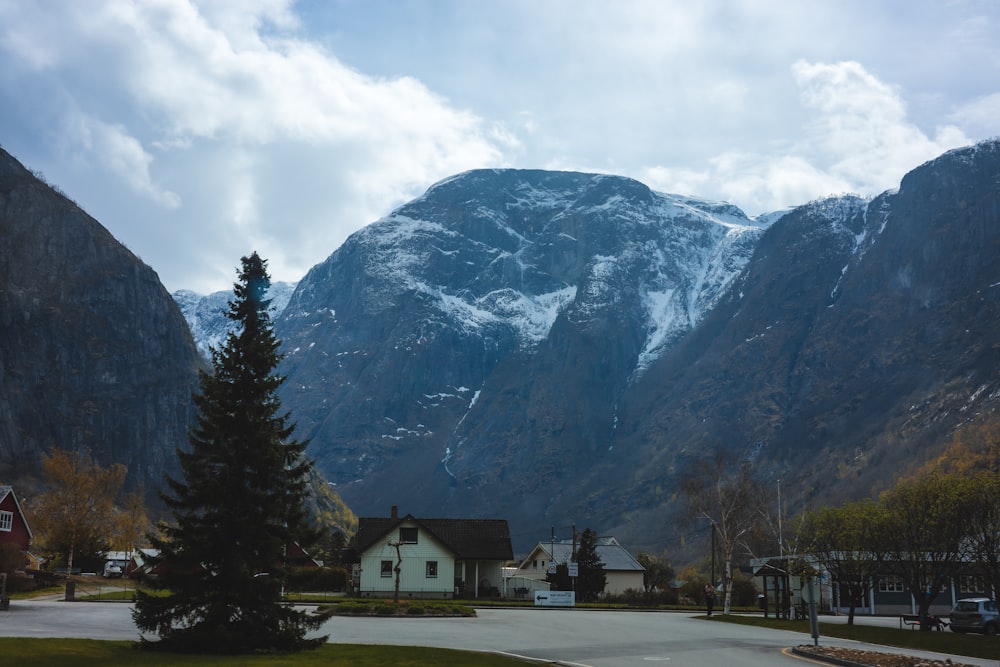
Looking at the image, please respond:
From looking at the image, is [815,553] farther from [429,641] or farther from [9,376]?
[9,376]

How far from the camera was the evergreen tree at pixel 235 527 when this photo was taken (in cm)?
2755

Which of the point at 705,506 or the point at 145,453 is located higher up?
the point at 145,453

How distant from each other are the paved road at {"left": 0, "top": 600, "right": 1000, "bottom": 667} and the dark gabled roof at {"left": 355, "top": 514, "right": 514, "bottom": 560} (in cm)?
3012

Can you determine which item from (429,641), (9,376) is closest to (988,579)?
(429,641)

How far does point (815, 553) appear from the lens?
58219mm

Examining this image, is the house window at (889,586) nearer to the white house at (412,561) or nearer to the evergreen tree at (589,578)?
the evergreen tree at (589,578)

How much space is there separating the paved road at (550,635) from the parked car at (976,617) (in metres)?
9.34

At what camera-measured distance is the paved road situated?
97.0 ft

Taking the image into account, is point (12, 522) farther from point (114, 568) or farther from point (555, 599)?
point (555, 599)

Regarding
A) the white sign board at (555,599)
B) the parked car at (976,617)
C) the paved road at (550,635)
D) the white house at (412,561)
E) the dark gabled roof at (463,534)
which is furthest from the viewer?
the dark gabled roof at (463,534)

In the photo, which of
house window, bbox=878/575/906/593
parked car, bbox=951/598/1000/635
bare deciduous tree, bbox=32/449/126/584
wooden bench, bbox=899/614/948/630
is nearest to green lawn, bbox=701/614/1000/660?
parked car, bbox=951/598/1000/635

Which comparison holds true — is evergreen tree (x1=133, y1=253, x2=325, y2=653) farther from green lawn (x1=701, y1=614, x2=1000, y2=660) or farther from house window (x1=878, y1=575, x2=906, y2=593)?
house window (x1=878, y1=575, x2=906, y2=593)

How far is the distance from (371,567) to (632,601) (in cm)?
2080

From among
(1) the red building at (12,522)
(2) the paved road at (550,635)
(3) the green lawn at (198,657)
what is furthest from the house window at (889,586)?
(1) the red building at (12,522)
